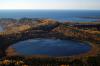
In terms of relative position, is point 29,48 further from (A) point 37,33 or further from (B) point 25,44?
(A) point 37,33

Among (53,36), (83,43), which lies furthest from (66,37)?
(83,43)

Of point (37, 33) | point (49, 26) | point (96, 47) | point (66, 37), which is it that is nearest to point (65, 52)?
point (96, 47)

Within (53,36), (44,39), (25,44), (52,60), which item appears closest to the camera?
(52,60)

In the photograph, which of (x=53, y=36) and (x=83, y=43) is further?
(x=53, y=36)

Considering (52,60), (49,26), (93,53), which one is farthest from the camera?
(49,26)

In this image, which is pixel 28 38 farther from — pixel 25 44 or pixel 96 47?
pixel 96 47

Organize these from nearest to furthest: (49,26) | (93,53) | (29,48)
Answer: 1. (93,53)
2. (29,48)
3. (49,26)
